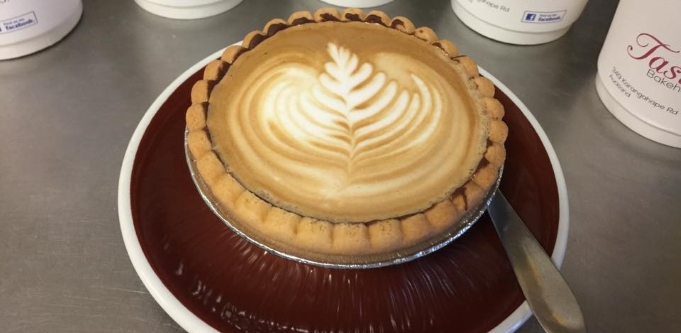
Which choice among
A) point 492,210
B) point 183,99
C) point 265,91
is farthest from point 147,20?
point 492,210

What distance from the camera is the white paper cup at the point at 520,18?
89 cm

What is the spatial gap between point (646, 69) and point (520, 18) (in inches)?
8.4

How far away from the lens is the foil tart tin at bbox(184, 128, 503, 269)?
599 mm

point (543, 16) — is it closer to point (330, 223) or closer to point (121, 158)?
point (330, 223)

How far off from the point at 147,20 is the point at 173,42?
0.07 m

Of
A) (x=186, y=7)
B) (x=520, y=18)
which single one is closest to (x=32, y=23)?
(x=186, y=7)

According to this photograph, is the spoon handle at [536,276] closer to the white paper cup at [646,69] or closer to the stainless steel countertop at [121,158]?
the stainless steel countertop at [121,158]

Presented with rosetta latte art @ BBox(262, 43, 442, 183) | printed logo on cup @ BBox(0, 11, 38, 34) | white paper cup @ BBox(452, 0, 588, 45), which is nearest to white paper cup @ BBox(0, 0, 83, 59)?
printed logo on cup @ BBox(0, 11, 38, 34)

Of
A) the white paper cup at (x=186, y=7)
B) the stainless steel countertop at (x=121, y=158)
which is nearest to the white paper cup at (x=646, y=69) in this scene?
the stainless steel countertop at (x=121, y=158)

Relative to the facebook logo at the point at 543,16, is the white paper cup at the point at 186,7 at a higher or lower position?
lower

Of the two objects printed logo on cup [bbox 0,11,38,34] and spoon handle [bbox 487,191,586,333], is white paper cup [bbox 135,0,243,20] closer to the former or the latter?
printed logo on cup [bbox 0,11,38,34]

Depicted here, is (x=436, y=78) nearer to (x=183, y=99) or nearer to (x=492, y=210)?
(x=492, y=210)

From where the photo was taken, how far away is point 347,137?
647 mm

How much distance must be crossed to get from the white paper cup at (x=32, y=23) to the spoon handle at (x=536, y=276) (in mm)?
660
